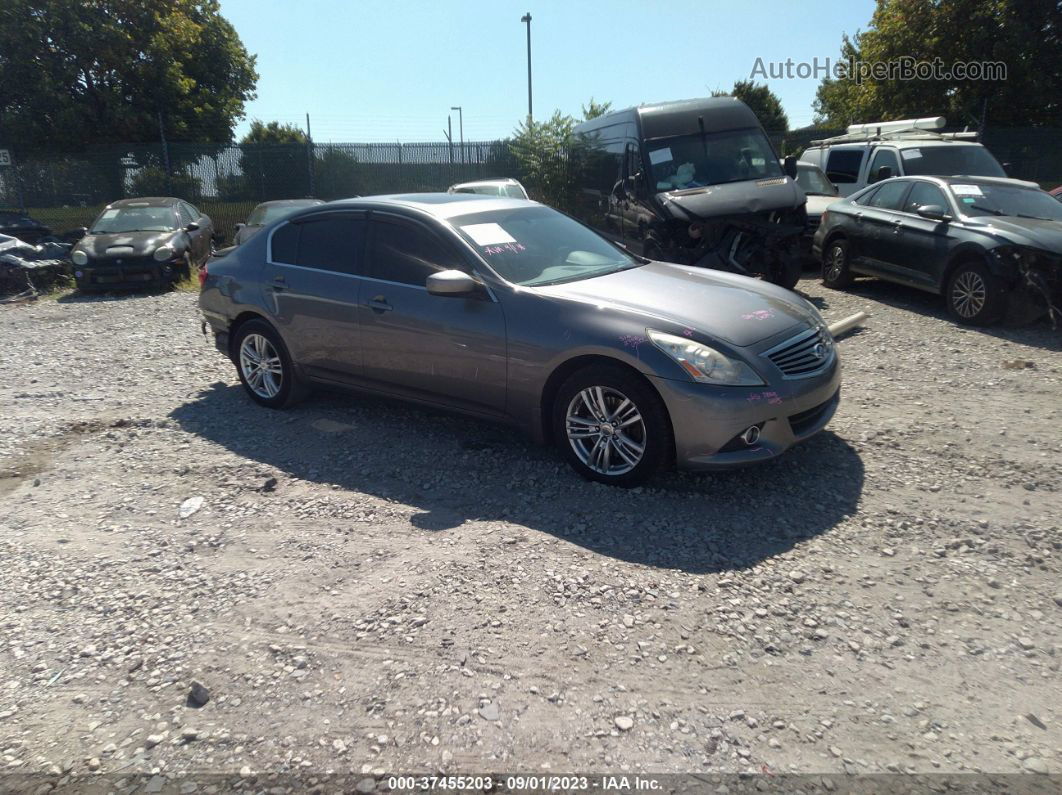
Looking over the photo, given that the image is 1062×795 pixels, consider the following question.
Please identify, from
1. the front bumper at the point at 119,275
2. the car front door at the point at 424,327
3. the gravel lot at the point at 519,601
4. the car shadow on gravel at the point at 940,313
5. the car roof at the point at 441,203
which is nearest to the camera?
the gravel lot at the point at 519,601

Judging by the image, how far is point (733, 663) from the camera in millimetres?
3016

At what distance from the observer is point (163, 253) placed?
1259 cm

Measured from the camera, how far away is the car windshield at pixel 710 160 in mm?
10078

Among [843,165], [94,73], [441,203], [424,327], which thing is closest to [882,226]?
[843,165]

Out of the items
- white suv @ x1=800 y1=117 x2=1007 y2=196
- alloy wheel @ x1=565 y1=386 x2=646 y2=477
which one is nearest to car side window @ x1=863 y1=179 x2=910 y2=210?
white suv @ x1=800 y1=117 x2=1007 y2=196

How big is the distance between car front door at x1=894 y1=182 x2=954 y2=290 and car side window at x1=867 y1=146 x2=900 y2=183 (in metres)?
2.87

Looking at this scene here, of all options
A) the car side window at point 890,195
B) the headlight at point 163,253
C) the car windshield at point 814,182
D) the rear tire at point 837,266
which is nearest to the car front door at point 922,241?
the car side window at point 890,195

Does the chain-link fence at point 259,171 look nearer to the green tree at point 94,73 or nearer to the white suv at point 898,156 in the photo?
the green tree at point 94,73

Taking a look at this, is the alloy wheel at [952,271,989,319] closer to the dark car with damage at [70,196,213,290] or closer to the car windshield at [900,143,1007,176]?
the car windshield at [900,143,1007,176]

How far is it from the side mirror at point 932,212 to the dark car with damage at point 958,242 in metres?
0.02

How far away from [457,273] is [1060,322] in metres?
6.69

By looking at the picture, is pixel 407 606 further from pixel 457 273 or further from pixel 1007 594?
pixel 1007 594

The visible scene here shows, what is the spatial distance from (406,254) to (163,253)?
884cm

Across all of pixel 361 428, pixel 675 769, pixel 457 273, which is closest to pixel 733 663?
pixel 675 769
